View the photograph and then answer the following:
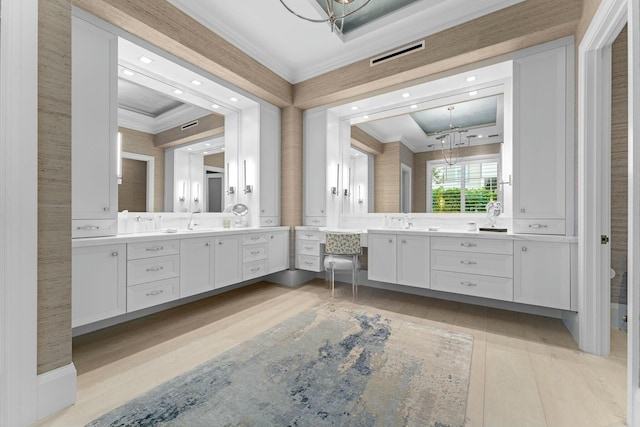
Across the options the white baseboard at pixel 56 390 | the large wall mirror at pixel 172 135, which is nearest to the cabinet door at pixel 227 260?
the large wall mirror at pixel 172 135

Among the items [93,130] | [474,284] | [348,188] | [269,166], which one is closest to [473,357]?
[474,284]

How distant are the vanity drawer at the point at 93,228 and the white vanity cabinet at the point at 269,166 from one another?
1.86 meters

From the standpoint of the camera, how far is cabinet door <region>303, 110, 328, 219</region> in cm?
406

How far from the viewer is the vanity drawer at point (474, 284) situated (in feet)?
8.43

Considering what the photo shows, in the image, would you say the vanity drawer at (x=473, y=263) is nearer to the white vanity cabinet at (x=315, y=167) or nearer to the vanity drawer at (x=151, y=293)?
the white vanity cabinet at (x=315, y=167)

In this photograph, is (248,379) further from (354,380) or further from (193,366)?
(354,380)

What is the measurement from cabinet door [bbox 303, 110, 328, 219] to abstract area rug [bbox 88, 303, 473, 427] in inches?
81.9

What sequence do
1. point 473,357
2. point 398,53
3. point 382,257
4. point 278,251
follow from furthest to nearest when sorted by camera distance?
point 278,251, point 382,257, point 398,53, point 473,357

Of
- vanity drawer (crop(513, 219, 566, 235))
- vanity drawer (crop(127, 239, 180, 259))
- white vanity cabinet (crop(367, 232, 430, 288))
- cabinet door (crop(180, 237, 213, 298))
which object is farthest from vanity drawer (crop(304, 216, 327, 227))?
vanity drawer (crop(513, 219, 566, 235))

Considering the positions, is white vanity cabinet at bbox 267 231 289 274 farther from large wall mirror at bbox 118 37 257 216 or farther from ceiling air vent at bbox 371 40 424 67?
ceiling air vent at bbox 371 40 424 67

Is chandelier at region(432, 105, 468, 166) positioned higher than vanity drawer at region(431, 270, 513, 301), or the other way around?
chandelier at region(432, 105, 468, 166)

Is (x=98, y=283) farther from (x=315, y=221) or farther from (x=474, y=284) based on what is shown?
(x=474, y=284)

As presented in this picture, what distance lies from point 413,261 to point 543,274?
114cm

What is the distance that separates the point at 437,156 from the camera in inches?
139
